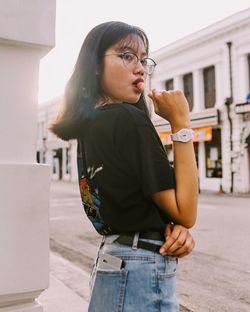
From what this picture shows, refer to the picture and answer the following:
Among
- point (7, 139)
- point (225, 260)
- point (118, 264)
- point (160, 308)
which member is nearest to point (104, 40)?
point (7, 139)

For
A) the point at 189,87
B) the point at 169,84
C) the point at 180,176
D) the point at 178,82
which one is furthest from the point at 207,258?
the point at 169,84

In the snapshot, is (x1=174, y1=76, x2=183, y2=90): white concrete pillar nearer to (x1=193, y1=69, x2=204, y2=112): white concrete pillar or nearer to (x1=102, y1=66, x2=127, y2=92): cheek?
(x1=193, y1=69, x2=204, y2=112): white concrete pillar

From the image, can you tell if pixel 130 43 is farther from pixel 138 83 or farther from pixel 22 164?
pixel 22 164

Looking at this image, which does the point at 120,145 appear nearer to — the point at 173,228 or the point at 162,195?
the point at 162,195

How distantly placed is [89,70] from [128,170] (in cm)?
42

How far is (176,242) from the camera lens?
118 centimetres

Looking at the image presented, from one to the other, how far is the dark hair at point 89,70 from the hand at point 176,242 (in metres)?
0.50

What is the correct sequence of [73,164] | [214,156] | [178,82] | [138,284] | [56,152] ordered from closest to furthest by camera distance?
[138,284]
[214,156]
[178,82]
[73,164]
[56,152]

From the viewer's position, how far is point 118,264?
3.87 ft

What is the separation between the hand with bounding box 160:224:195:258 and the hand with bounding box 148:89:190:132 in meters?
0.32

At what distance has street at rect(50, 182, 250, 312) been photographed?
3652mm

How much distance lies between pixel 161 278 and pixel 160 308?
9cm

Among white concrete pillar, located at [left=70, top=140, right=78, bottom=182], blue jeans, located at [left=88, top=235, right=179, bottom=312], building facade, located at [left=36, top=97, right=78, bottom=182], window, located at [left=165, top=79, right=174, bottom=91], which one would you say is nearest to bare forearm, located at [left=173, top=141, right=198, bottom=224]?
blue jeans, located at [left=88, top=235, right=179, bottom=312]

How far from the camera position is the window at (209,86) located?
21.0 meters
